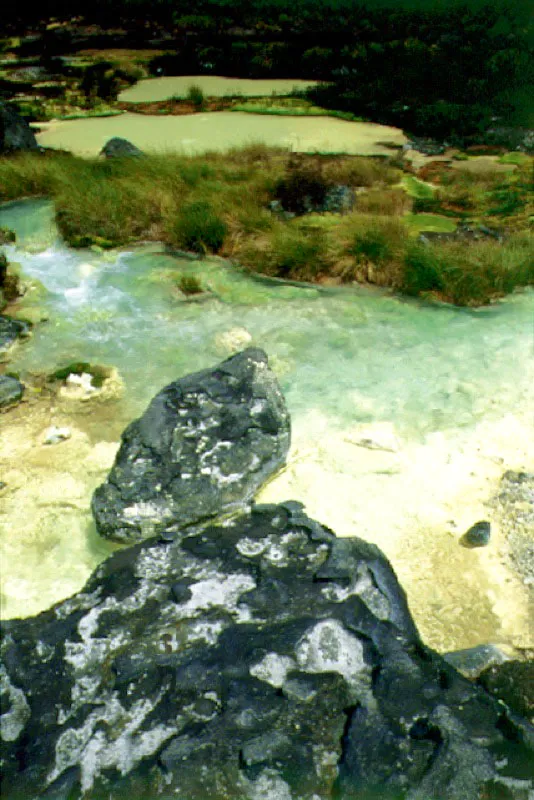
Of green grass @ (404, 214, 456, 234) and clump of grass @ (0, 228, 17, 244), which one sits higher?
clump of grass @ (0, 228, 17, 244)

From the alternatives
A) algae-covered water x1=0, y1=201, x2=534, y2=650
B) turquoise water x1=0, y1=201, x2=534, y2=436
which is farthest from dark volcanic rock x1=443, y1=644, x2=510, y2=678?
turquoise water x1=0, y1=201, x2=534, y2=436

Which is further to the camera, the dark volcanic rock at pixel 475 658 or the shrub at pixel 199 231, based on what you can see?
the shrub at pixel 199 231

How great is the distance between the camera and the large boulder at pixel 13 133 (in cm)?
967

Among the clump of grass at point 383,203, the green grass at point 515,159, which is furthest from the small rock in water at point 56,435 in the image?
the green grass at point 515,159

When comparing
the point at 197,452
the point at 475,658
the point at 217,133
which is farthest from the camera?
the point at 217,133

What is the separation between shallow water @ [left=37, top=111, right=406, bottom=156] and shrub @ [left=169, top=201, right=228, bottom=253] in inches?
122

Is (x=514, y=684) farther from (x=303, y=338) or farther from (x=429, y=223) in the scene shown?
(x=429, y=223)

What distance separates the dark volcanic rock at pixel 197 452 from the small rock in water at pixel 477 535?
111 centimetres

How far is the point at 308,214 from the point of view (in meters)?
7.86

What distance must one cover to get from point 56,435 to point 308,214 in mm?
4239

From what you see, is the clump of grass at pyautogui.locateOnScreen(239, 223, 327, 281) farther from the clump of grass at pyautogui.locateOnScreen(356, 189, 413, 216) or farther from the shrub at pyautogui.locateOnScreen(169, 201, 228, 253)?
the clump of grass at pyautogui.locateOnScreen(356, 189, 413, 216)

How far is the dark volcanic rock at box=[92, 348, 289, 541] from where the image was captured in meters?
3.94

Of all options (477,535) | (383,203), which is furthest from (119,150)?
(477,535)

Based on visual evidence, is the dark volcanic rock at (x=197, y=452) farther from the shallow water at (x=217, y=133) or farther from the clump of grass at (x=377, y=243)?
the shallow water at (x=217, y=133)
